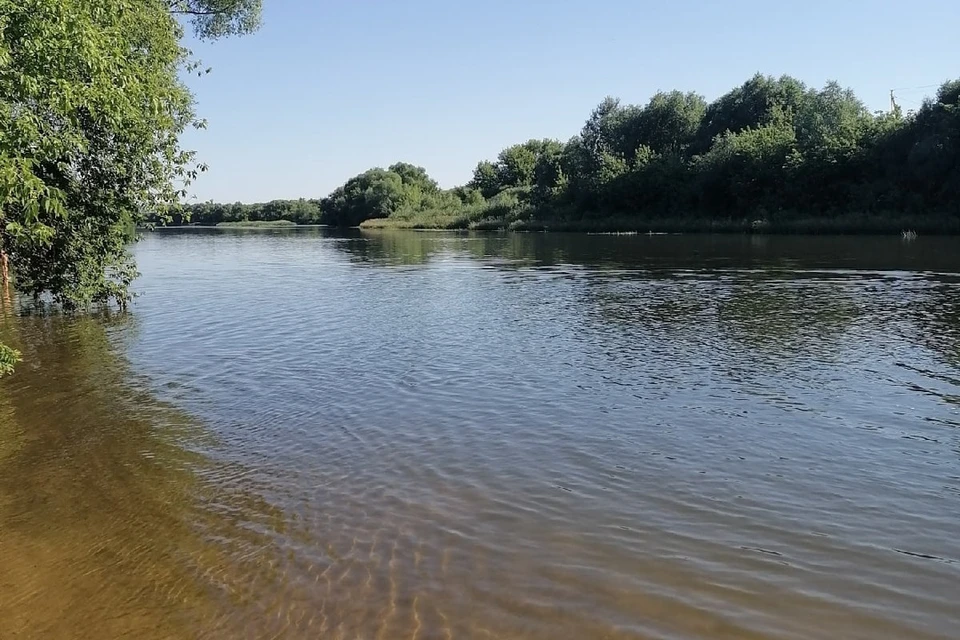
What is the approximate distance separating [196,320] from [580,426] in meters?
14.5

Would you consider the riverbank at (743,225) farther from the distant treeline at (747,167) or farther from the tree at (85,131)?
the tree at (85,131)

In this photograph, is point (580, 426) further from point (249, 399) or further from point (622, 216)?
point (622, 216)

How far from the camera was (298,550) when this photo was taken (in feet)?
21.7

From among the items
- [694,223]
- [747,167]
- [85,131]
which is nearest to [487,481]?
[85,131]


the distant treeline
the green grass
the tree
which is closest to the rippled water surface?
the tree

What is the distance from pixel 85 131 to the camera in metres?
19.0

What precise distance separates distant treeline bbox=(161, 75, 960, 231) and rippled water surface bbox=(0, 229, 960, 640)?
159 feet

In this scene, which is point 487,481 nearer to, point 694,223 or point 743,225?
point 743,225

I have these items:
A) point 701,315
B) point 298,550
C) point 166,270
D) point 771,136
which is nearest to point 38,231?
point 298,550

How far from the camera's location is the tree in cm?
920

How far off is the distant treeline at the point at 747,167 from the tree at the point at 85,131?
125 ft

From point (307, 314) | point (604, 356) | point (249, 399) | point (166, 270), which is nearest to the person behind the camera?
point (249, 399)

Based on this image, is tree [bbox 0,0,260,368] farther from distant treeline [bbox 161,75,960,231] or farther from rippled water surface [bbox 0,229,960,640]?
distant treeline [bbox 161,75,960,231]

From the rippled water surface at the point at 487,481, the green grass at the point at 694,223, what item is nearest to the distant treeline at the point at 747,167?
the green grass at the point at 694,223
